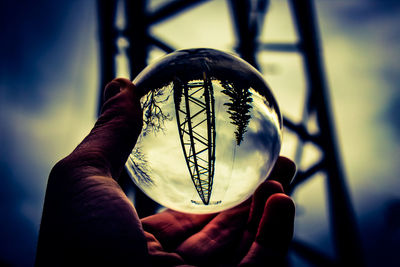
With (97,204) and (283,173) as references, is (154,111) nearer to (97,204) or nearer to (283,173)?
(97,204)

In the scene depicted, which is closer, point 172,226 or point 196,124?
point 196,124

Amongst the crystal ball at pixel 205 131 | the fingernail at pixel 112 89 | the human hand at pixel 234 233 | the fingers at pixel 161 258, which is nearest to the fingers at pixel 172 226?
the human hand at pixel 234 233

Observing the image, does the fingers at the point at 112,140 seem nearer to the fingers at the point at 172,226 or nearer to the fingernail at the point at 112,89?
the fingernail at the point at 112,89

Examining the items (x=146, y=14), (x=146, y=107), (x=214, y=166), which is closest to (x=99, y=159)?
(x=146, y=107)

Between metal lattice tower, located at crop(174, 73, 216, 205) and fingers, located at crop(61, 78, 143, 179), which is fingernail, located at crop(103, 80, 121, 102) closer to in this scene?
fingers, located at crop(61, 78, 143, 179)

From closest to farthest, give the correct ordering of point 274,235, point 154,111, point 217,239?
1. point 154,111
2. point 274,235
3. point 217,239

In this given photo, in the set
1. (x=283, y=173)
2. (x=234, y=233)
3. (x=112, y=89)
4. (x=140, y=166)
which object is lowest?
(x=234, y=233)

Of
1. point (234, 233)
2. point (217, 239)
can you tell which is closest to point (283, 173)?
point (234, 233)
